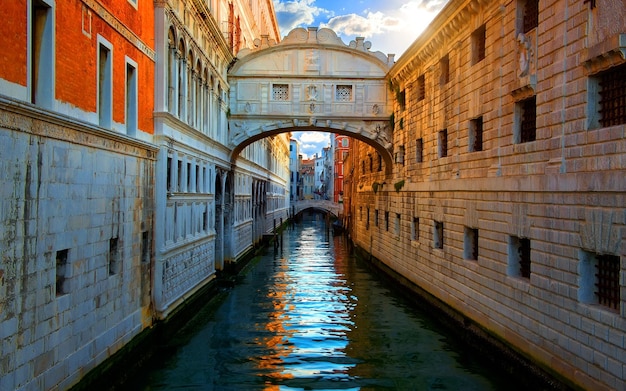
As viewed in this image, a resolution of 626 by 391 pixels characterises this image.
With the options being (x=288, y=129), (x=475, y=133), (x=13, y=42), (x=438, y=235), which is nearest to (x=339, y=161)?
(x=288, y=129)

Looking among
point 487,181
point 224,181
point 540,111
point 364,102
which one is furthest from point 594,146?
point 224,181

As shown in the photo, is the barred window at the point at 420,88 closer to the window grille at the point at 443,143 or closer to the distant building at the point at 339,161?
the window grille at the point at 443,143

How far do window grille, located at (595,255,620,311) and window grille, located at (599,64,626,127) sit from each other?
1.75m

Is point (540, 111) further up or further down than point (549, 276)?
further up

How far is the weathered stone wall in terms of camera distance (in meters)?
6.04

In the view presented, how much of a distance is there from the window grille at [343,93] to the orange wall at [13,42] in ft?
49.0

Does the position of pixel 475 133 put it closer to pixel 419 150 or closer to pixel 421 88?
pixel 419 150

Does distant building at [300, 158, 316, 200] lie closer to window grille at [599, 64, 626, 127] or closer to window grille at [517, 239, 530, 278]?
window grille at [517, 239, 530, 278]

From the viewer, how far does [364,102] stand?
67.5 ft

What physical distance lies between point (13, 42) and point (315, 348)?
8.26 m

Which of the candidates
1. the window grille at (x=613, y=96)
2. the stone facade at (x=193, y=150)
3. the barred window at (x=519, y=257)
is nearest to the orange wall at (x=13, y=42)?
the stone facade at (x=193, y=150)

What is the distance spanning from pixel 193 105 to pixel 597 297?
11.0m

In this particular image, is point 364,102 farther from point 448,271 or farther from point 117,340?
point 117,340

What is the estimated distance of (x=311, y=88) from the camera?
2042 centimetres
